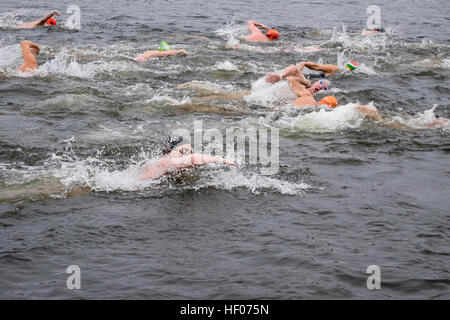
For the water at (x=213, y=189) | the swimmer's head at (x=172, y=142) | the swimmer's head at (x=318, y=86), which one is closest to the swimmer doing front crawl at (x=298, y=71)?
the swimmer's head at (x=318, y=86)

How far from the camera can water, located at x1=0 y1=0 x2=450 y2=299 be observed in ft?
18.2

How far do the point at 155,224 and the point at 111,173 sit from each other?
56.1 inches

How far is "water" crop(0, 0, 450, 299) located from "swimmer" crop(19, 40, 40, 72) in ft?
1.00

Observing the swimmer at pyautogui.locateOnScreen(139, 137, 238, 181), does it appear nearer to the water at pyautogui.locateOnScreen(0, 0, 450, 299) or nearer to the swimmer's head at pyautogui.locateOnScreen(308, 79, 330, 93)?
the water at pyautogui.locateOnScreen(0, 0, 450, 299)

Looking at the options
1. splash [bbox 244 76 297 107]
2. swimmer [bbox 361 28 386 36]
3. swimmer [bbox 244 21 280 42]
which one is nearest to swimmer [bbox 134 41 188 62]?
swimmer [bbox 244 21 280 42]

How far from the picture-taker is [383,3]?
85.5 feet

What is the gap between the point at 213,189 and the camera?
7.43 meters

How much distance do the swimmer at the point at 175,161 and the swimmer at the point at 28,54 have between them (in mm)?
5726

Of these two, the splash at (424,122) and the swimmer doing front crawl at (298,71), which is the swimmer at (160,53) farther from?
the splash at (424,122)

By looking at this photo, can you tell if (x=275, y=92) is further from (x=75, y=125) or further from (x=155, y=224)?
(x=155, y=224)

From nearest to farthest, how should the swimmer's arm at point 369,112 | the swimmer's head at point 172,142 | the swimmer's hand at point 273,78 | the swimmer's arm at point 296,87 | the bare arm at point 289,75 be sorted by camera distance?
the swimmer's head at point 172,142
the swimmer's arm at point 369,112
the swimmer's arm at point 296,87
the bare arm at point 289,75
the swimmer's hand at point 273,78

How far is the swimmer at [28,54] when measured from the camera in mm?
11727

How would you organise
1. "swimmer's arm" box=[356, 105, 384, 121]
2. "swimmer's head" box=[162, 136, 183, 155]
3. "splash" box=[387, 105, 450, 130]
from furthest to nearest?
"swimmer's arm" box=[356, 105, 384, 121]
"splash" box=[387, 105, 450, 130]
"swimmer's head" box=[162, 136, 183, 155]
